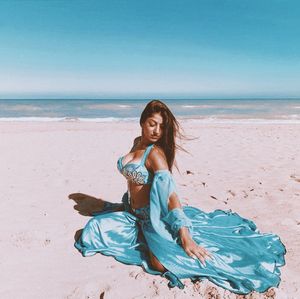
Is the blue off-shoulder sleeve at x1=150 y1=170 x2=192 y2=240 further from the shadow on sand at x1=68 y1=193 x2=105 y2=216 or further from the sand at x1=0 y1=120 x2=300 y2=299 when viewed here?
the shadow on sand at x1=68 y1=193 x2=105 y2=216

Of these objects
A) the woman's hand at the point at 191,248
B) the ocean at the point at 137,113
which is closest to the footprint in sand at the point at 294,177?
the woman's hand at the point at 191,248

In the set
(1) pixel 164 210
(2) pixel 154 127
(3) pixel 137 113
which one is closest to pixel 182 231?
(1) pixel 164 210

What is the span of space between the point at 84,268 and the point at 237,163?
5427 millimetres

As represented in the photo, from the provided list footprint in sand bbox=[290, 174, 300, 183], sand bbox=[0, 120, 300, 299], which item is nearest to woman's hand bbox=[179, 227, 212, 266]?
sand bbox=[0, 120, 300, 299]

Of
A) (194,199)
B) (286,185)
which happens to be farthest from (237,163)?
(194,199)

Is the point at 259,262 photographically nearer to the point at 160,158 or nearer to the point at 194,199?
the point at 160,158

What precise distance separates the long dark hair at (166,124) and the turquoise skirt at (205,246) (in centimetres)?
61

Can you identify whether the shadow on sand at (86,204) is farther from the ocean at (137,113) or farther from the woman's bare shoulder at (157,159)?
the ocean at (137,113)

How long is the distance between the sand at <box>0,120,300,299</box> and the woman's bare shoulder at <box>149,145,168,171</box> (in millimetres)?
978

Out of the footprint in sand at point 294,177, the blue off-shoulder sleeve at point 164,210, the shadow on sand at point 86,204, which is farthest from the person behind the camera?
the footprint in sand at point 294,177

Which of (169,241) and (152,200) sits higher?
(152,200)

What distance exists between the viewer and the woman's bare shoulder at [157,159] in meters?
3.27

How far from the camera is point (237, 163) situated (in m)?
8.02

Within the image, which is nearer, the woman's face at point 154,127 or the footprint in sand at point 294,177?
the woman's face at point 154,127
